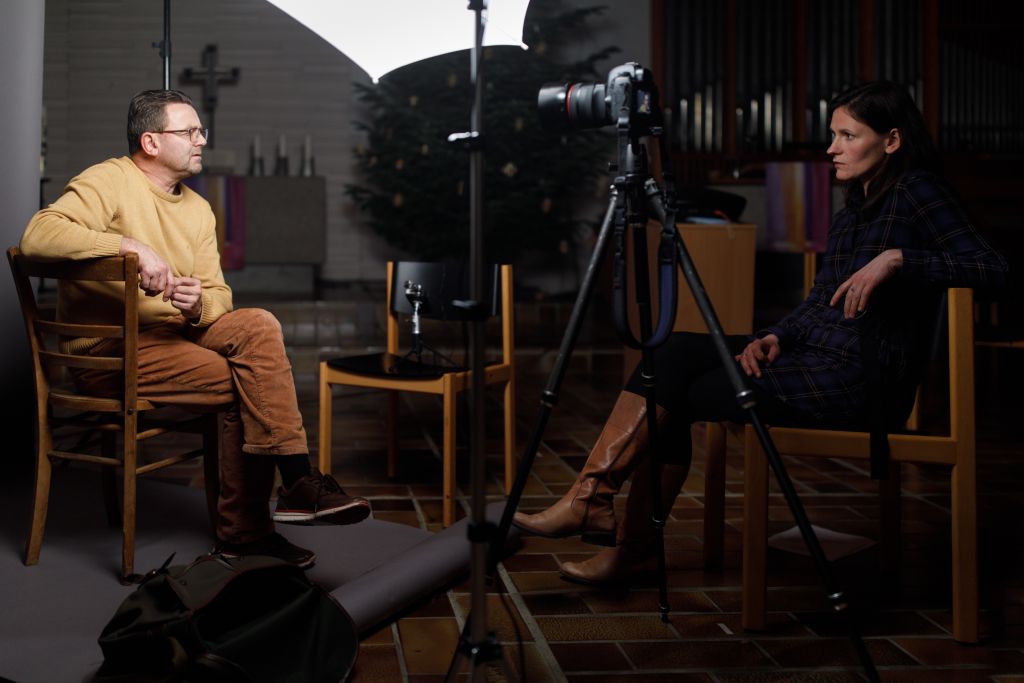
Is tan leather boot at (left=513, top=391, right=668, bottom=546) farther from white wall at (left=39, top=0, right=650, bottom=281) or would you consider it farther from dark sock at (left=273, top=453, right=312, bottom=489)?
white wall at (left=39, top=0, right=650, bottom=281)

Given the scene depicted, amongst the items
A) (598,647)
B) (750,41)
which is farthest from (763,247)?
(598,647)

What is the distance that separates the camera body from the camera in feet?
5.30

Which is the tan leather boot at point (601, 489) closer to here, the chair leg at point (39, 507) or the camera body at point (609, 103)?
the camera body at point (609, 103)

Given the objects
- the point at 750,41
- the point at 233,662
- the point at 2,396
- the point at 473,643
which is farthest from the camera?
the point at 750,41

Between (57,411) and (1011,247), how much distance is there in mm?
4770

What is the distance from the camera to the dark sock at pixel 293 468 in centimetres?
217

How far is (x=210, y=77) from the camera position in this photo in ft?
23.6

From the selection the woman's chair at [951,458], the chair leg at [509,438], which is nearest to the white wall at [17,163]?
the chair leg at [509,438]

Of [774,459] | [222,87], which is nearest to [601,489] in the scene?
[774,459]

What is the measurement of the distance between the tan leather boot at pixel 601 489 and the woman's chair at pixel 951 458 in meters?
0.22

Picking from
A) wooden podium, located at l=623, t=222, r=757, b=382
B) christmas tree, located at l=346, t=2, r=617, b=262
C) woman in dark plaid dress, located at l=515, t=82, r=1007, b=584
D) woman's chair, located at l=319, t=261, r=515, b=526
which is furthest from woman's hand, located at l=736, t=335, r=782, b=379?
christmas tree, located at l=346, t=2, r=617, b=262

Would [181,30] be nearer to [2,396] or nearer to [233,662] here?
[2,396]

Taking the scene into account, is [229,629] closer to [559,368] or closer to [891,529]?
[559,368]

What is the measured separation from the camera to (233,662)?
162 cm
